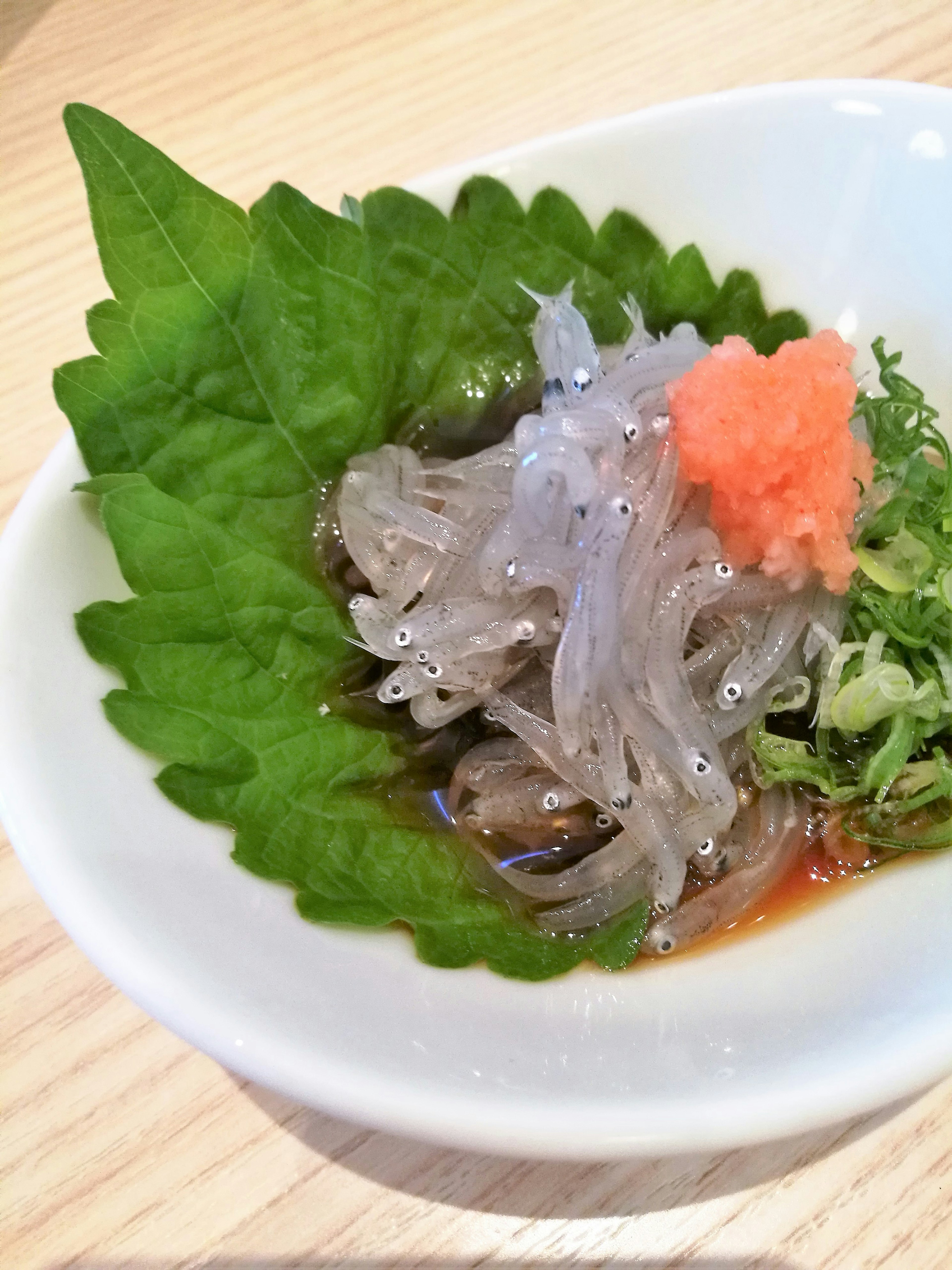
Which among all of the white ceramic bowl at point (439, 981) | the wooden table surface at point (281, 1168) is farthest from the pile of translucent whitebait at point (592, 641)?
the wooden table surface at point (281, 1168)

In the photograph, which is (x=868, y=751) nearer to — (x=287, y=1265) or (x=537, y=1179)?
(x=537, y=1179)

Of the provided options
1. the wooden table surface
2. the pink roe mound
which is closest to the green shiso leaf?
the wooden table surface

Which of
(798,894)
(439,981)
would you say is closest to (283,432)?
(439,981)

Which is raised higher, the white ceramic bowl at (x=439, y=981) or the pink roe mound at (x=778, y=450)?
the pink roe mound at (x=778, y=450)

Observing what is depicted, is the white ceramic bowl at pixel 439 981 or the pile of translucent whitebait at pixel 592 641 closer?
the white ceramic bowl at pixel 439 981

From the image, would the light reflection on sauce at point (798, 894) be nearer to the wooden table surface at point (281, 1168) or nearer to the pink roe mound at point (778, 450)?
the wooden table surface at point (281, 1168)

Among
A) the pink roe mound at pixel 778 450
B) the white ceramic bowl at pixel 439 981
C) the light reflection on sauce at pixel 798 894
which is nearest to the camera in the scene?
the white ceramic bowl at pixel 439 981
